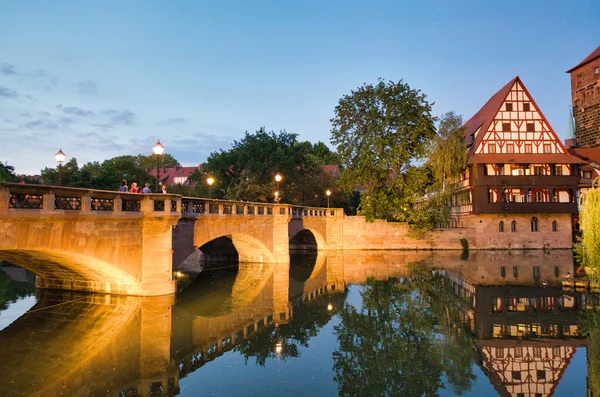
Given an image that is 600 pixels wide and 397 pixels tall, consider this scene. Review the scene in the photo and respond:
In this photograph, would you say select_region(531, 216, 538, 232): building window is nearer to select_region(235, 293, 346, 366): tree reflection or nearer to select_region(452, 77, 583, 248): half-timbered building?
select_region(452, 77, 583, 248): half-timbered building

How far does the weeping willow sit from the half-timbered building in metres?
21.7

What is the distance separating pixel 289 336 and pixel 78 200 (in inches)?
303

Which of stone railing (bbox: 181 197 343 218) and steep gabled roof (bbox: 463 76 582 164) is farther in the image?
steep gabled roof (bbox: 463 76 582 164)

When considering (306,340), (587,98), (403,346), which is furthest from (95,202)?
(587,98)

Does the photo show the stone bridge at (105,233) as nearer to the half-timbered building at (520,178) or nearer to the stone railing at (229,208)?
the stone railing at (229,208)

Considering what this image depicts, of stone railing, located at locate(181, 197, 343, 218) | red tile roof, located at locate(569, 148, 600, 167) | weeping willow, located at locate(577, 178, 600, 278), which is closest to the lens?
weeping willow, located at locate(577, 178, 600, 278)

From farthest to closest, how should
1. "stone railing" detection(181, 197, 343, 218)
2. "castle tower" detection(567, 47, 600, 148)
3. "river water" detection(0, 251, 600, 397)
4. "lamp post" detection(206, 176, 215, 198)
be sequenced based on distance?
"castle tower" detection(567, 47, 600, 148) < "lamp post" detection(206, 176, 215, 198) < "stone railing" detection(181, 197, 343, 218) < "river water" detection(0, 251, 600, 397)

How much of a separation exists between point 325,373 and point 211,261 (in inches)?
954

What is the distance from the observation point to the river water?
8953 mm

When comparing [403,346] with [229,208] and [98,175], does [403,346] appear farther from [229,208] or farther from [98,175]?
[98,175]

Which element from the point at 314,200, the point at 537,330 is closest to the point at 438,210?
the point at 314,200

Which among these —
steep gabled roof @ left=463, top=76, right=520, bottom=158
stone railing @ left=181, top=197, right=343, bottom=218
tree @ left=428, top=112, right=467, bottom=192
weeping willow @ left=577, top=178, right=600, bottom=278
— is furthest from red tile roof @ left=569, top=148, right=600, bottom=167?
weeping willow @ left=577, top=178, right=600, bottom=278

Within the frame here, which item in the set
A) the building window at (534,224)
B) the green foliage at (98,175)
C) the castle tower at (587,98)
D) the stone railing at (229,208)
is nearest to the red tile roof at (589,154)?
the castle tower at (587,98)

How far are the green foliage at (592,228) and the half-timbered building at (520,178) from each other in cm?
2168
